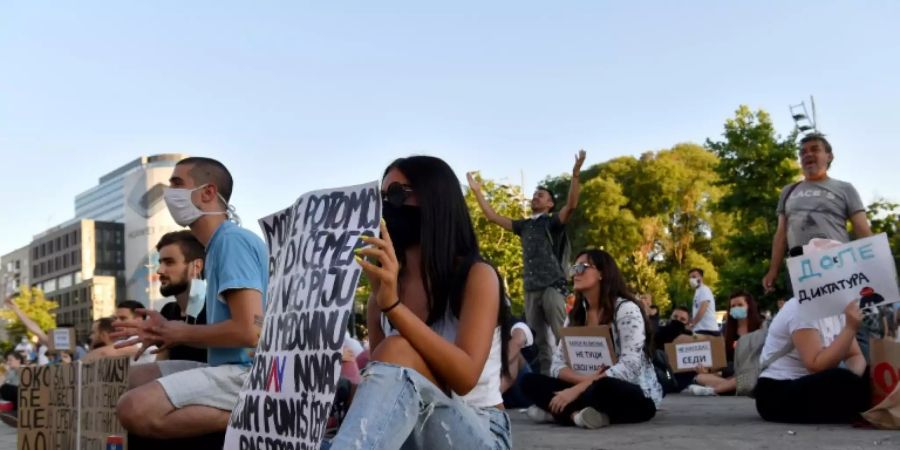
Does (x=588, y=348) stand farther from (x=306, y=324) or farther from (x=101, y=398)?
(x=306, y=324)

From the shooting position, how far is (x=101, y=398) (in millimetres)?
5023

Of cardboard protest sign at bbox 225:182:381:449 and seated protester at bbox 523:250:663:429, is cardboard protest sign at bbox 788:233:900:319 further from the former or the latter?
cardboard protest sign at bbox 225:182:381:449

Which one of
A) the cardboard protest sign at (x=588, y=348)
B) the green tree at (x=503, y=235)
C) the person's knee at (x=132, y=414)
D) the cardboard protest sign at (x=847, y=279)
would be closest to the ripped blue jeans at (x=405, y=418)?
the person's knee at (x=132, y=414)

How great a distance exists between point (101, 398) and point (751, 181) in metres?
30.0

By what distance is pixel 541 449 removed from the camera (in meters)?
5.98

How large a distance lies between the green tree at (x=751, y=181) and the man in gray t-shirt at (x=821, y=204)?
78.1ft

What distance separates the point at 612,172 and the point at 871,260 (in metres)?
45.7

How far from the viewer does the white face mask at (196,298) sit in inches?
202

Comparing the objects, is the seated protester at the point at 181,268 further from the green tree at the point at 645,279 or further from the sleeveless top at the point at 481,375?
the green tree at the point at 645,279

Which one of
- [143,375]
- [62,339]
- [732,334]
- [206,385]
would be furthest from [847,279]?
[62,339]

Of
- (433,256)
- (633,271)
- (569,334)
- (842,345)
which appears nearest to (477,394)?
(433,256)

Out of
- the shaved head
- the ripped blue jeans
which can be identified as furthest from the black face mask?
the shaved head

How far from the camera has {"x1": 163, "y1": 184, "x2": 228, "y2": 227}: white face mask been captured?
16.4 ft

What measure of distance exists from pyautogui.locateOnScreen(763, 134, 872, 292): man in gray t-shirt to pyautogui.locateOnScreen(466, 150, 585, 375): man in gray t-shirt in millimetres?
2702
